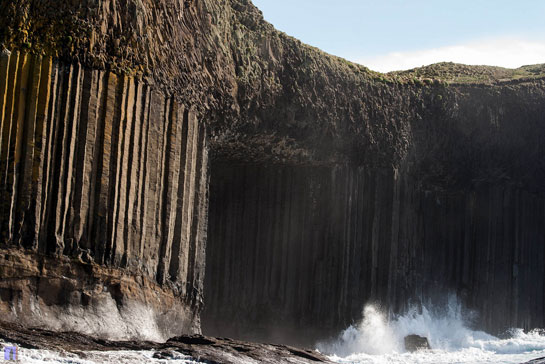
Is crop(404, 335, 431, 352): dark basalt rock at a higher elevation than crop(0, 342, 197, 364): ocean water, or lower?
lower

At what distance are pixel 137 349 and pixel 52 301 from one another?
6.62 ft

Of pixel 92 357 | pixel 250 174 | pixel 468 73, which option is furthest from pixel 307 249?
pixel 92 357

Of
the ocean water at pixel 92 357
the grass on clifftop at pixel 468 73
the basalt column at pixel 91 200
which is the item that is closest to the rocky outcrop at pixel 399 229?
the grass on clifftop at pixel 468 73

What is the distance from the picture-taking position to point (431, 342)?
30.6m

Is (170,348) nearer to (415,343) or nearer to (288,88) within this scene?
(288,88)

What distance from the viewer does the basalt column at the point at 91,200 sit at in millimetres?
18078

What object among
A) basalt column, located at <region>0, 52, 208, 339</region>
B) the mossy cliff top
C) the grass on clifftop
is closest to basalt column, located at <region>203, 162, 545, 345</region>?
the mossy cliff top

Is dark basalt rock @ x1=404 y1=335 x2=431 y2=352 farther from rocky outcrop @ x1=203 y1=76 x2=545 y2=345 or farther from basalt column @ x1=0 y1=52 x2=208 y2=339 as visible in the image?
basalt column @ x1=0 y1=52 x2=208 y2=339

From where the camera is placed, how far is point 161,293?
21906 mm

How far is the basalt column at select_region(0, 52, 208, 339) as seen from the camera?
18.1m

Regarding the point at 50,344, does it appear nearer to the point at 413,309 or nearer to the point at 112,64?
the point at 112,64

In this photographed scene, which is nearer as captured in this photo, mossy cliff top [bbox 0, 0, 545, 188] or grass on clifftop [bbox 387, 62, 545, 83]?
mossy cliff top [bbox 0, 0, 545, 188]

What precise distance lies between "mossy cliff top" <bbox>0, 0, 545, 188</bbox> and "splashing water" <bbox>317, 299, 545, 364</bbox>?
4699 mm

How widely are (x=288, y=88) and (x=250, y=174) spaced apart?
323 centimetres
